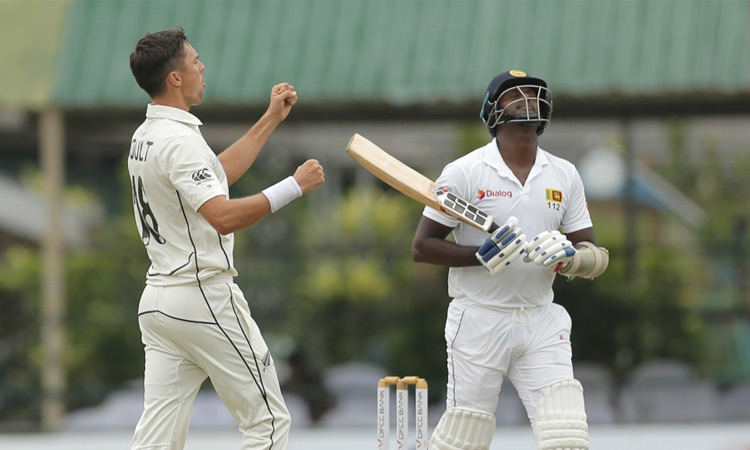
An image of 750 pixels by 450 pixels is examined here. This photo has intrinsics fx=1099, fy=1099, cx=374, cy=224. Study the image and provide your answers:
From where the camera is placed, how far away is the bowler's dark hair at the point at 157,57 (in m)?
3.70

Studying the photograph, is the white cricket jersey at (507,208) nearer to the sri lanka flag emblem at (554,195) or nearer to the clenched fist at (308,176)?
the sri lanka flag emblem at (554,195)

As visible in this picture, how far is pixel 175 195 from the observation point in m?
3.63

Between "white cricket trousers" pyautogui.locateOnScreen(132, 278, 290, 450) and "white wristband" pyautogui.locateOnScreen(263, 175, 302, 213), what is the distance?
38cm

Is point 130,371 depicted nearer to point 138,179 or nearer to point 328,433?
point 328,433

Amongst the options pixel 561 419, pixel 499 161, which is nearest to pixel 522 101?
pixel 499 161

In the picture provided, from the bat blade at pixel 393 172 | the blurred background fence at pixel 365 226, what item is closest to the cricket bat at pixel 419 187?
the bat blade at pixel 393 172

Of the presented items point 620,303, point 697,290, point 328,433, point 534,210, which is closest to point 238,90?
point 328,433

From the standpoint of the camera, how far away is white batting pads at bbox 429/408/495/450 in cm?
409

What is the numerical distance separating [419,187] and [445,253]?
261mm

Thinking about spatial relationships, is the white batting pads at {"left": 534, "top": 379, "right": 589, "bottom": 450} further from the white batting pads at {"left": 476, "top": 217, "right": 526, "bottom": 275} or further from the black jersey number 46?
the black jersey number 46

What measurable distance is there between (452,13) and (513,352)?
200 inches

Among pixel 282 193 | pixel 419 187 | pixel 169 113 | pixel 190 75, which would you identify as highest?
pixel 190 75

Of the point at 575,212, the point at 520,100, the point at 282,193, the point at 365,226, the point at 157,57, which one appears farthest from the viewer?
the point at 365,226

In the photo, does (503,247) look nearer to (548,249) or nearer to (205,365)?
(548,249)
